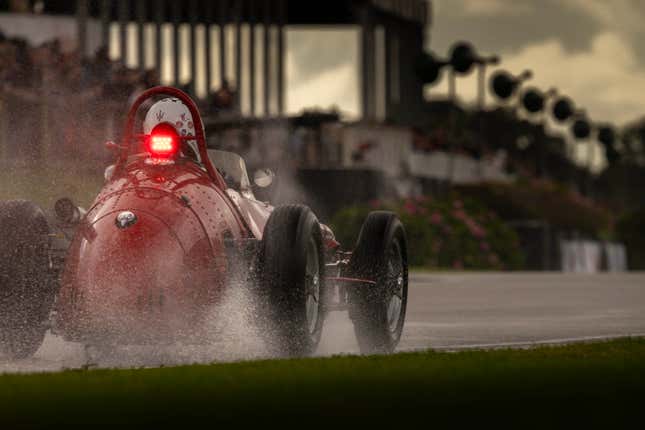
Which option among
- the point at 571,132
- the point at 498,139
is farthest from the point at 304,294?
the point at 498,139

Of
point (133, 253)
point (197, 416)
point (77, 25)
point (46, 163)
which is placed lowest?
point (197, 416)

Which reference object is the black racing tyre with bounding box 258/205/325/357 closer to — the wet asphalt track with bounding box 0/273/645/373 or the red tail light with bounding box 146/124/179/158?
the wet asphalt track with bounding box 0/273/645/373

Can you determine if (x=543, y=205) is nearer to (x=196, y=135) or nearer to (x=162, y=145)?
(x=196, y=135)

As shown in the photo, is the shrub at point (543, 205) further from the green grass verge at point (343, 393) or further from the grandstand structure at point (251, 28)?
the green grass verge at point (343, 393)

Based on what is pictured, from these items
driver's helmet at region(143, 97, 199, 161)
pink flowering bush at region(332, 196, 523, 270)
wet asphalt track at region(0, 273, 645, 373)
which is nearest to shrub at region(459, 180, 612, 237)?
pink flowering bush at region(332, 196, 523, 270)

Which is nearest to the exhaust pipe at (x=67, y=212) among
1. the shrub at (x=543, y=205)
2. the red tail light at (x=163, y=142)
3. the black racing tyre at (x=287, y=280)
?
the red tail light at (x=163, y=142)

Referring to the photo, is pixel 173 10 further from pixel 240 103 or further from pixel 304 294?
pixel 304 294

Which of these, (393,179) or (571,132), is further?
(571,132)

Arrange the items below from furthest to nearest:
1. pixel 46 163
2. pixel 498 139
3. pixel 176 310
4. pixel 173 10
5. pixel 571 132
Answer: pixel 498 139 → pixel 571 132 → pixel 173 10 → pixel 46 163 → pixel 176 310

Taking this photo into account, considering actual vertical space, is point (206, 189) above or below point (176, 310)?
above

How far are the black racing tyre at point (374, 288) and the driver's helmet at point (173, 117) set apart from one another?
152cm

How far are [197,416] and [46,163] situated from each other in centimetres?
2179

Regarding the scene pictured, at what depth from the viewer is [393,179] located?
49719 mm

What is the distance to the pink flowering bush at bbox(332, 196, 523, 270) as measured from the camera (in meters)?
45.0
